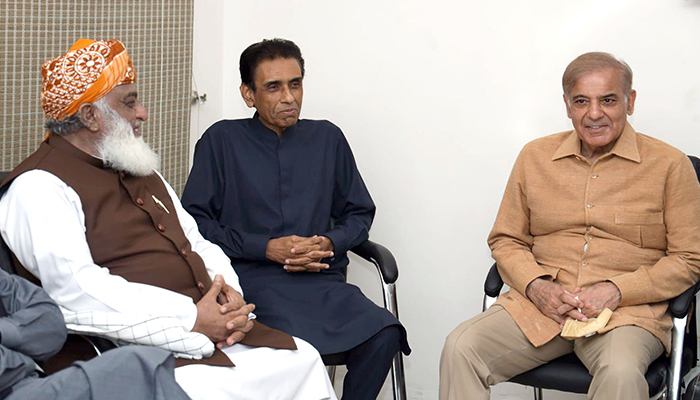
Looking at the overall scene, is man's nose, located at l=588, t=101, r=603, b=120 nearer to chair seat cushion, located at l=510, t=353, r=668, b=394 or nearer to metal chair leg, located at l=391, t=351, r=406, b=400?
chair seat cushion, located at l=510, t=353, r=668, b=394

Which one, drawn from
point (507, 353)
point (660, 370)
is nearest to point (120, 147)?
point (507, 353)

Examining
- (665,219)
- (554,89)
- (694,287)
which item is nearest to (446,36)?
(554,89)

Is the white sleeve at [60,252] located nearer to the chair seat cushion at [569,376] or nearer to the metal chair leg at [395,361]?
the metal chair leg at [395,361]

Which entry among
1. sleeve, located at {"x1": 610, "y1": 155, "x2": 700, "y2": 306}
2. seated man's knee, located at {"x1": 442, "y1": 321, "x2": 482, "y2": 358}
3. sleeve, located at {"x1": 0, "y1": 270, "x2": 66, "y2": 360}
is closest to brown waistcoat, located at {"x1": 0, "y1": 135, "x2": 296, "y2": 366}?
sleeve, located at {"x1": 0, "y1": 270, "x2": 66, "y2": 360}

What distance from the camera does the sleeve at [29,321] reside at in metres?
2.06

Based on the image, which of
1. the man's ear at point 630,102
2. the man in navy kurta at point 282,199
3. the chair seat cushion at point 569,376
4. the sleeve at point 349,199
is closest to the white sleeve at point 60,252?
the man in navy kurta at point 282,199

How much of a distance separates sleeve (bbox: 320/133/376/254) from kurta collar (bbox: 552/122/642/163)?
790 mm

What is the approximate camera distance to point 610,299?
9.27 ft

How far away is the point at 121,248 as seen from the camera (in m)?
2.55

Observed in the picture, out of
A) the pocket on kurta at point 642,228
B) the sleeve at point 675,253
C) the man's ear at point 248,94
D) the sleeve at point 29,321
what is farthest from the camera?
the man's ear at point 248,94

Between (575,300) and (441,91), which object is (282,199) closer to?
(441,91)

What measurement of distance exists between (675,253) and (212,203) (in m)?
1.72

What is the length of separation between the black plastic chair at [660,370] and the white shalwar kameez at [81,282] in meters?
0.86

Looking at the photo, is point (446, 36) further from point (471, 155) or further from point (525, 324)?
point (525, 324)
